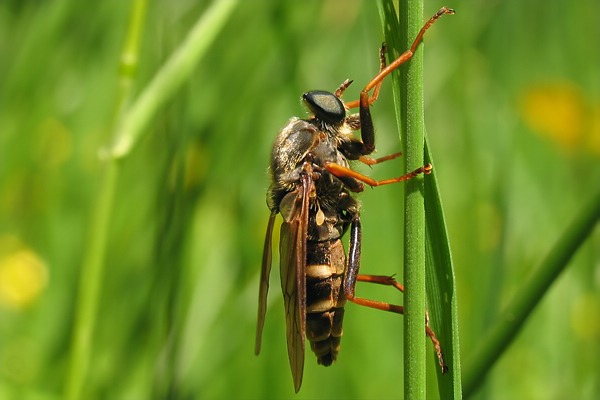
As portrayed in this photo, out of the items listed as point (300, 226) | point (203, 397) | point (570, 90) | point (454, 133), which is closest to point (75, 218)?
point (203, 397)

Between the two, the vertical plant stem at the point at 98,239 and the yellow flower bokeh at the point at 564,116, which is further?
the yellow flower bokeh at the point at 564,116

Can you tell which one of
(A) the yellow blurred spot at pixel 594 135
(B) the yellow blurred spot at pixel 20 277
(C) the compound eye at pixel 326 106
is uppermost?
(A) the yellow blurred spot at pixel 594 135

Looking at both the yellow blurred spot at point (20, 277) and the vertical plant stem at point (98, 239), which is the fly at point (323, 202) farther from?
the yellow blurred spot at point (20, 277)

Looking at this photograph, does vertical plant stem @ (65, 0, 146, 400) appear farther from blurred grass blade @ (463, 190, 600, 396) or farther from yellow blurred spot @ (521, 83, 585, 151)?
yellow blurred spot @ (521, 83, 585, 151)

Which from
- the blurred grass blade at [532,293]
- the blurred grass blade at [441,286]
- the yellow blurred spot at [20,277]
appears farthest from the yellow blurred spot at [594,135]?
the blurred grass blade at [441,286]

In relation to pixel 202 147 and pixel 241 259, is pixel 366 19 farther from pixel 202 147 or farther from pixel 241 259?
pixel 241 259

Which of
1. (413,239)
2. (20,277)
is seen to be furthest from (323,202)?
(20,277)

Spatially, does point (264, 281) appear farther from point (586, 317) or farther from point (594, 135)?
point (594, 135)

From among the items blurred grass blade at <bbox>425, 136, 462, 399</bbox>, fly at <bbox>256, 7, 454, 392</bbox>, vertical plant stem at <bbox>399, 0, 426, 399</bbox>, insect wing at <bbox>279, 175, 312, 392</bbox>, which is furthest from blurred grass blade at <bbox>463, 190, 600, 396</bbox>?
fly at <bbox>256, 7, 454, 392</bbox>
